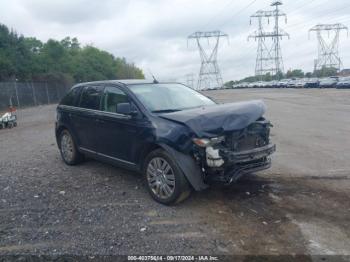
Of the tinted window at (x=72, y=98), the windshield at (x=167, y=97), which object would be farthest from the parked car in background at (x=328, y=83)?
the tinted window at (x=72, y=98)

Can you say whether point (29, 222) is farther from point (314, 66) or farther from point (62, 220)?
point (314, 66)

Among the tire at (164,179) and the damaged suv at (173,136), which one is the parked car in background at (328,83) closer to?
the damaged suv at (173,136)

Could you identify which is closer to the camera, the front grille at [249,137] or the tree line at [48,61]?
the front grille at [249,137]

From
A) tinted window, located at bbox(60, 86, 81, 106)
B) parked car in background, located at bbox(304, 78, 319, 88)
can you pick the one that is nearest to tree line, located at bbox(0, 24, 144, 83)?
parked car in background, located at bbox(304, 78, 319, 88)

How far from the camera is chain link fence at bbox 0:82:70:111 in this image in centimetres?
3107

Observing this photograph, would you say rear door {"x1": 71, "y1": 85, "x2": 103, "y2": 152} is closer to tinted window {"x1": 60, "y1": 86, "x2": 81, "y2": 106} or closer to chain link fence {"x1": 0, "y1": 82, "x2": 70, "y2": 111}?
tinted window {"x1": 60, "y1": 86, "x2": 81, "y2": 106}

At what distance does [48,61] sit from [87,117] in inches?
2044

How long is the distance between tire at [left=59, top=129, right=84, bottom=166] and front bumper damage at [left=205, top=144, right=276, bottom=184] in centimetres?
339

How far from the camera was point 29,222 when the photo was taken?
4.78 meters

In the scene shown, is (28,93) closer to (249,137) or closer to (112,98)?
(112,98)

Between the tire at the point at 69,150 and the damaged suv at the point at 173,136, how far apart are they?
2.23 feet

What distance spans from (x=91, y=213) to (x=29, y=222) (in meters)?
0.79

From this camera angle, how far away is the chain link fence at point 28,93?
3107 centimetres

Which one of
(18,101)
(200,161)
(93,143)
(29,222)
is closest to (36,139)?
(93,143)
